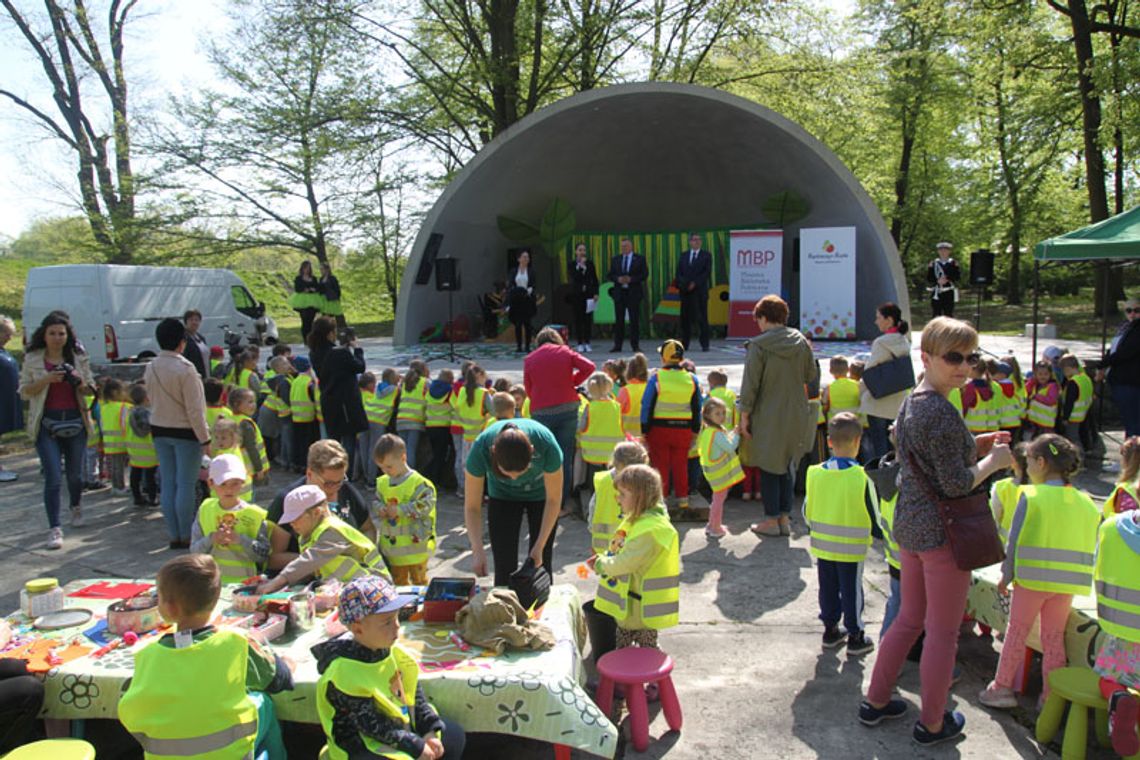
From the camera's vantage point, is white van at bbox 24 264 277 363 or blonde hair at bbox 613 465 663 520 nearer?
blonde hair at bbox 613 465 663 520

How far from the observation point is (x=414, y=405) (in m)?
8.59

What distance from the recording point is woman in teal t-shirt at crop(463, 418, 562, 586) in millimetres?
4227

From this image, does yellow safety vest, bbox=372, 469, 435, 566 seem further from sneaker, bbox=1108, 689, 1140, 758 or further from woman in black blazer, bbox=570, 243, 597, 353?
woman in black blazer, bbox=570, 243, 597, 353

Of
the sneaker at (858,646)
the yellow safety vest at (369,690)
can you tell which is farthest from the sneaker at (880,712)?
the yellow safety vest at (369,690)

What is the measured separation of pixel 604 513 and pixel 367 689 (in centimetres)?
239

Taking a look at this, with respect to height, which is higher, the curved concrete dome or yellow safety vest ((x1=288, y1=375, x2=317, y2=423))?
the curved concrete dome

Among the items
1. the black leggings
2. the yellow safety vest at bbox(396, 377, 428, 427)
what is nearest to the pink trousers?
the black leggings

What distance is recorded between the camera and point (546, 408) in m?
6.80

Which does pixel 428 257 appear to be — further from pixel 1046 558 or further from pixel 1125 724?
pixel 1125 724

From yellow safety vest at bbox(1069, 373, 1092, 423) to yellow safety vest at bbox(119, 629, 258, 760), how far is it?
8946 millimetres

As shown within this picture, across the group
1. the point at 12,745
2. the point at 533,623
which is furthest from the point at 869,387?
the point at 12,745

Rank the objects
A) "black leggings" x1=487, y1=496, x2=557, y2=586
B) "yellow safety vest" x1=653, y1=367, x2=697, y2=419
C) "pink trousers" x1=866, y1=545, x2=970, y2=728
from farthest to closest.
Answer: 1. "yellow safety vest" x1=653, y1=367, x2=697, y2=419
2. "black leggings" x1=487, y1=496, x2=557, y2=586
3. "pink trousers" x1=866, y1=545, x2=970, y2=728

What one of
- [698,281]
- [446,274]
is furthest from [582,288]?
[446,274]

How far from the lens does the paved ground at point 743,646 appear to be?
3.83m
